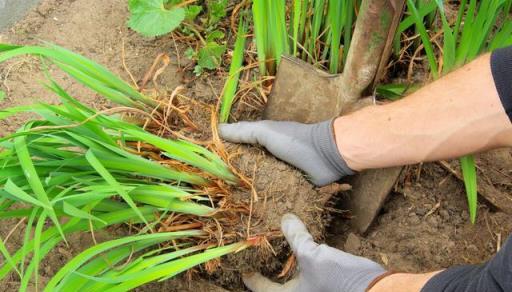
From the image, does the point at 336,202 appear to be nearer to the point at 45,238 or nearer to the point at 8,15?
the point at 45,238

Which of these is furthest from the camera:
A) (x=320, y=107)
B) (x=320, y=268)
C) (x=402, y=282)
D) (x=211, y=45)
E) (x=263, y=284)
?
(x=211, y=45)

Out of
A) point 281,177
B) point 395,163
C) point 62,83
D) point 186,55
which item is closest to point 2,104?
point 62,83

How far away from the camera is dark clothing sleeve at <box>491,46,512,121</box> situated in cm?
114

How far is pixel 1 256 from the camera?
1.42 meters

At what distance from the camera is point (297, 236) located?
4.27 ft

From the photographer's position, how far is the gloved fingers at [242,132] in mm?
1407

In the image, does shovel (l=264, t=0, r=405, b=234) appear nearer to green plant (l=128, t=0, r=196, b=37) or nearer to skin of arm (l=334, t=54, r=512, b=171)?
skin of arm (l=334, t=54, r=512, b=171)

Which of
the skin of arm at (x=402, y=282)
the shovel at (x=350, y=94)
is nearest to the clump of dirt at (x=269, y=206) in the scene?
the shovel at (x=350, y=94)

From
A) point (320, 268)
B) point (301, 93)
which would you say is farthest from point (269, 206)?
point (301, 93)

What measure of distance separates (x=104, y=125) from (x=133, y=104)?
26 centimetres

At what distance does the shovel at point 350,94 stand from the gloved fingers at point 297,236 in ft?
0.71

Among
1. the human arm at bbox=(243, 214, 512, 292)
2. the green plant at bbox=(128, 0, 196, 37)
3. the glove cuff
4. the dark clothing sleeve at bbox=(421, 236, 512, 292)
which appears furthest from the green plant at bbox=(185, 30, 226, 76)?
the dark clothing sleeve at bbox=(421, 236, 512, 292)

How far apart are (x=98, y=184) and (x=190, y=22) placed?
0.70m

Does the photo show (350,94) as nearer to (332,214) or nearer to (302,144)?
(302,144)
